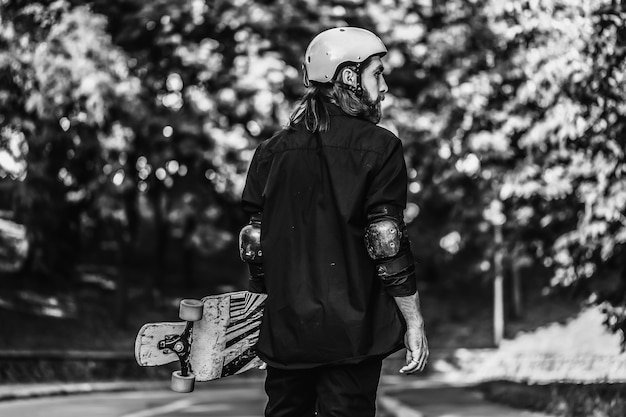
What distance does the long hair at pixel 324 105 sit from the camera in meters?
3.91

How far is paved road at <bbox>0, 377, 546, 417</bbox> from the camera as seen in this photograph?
1116 cm

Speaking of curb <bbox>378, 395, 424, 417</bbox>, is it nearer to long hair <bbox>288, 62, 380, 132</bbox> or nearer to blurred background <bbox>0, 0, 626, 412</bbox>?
blurred background <bbox>0, 0, 626, 412</bbox>

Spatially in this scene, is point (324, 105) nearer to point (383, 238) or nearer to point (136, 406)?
point (383, 238)

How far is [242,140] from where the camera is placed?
79.7 feet

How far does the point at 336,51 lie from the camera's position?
3.94m

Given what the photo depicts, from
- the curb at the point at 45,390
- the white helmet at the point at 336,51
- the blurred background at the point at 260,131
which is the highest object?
the white helmet at the point at 336,51

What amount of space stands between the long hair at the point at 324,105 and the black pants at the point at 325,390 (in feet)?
2.89

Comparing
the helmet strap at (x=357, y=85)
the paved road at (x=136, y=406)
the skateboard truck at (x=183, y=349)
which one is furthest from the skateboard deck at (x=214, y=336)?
the paved road at (x=136, y=406)

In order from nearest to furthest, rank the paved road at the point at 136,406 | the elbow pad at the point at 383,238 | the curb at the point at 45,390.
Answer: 1. the elbow pad at the point at 383,238
2. the paved road at the point at 136,406
3. the curb at the point at 45,390

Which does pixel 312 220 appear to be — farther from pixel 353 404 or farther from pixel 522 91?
pixel 522 91

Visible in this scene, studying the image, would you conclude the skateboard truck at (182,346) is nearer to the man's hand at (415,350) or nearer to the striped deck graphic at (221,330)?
the striped deck graphic at (221,330)

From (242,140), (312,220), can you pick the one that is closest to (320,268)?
(312,220)

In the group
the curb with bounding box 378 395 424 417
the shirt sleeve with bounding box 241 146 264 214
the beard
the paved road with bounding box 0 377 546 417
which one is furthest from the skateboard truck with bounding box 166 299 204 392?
the curb with bounding box 378 395 424 417

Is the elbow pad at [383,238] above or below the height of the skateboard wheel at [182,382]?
above
